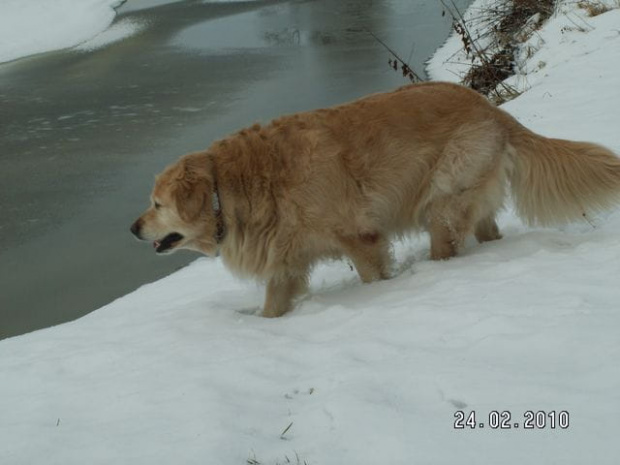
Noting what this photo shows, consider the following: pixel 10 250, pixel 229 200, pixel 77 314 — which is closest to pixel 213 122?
pixel 10 250

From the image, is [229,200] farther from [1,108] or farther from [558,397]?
[1,108]

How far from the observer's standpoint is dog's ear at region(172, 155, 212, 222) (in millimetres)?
4984

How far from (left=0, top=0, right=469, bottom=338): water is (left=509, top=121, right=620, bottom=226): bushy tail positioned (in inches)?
160

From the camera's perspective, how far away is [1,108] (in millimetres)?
13906

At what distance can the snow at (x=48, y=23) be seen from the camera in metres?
20.0

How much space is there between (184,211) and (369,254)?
1.39m

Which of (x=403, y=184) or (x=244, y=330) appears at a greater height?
(x=403, y=184)

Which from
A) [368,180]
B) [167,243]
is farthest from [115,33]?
[368,180]

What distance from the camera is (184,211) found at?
507cm

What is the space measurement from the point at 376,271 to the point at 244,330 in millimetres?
1177

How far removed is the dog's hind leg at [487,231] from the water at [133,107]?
3568 mm
